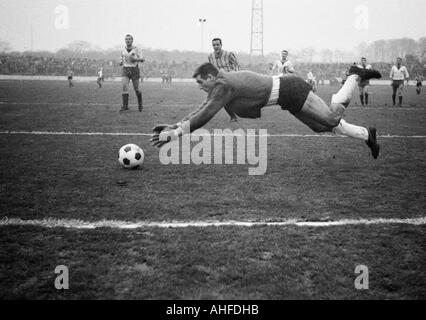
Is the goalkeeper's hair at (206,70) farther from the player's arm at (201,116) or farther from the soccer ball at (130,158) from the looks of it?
the soccer ball at (130,158)

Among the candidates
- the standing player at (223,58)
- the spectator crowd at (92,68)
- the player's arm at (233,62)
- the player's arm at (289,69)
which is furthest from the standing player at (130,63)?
the spectator crowd at (92,68)

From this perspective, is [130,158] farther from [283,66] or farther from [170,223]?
[283,66]

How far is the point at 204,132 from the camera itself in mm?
9164

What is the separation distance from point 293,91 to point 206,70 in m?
1.10

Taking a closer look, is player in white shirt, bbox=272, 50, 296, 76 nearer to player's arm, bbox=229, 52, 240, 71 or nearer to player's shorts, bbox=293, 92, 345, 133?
player's arm, bbox=229, 52, 240, 71

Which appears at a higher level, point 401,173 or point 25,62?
point 25,62

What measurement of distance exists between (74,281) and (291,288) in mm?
1497

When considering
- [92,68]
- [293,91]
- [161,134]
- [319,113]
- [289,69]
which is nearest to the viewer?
[161,134]

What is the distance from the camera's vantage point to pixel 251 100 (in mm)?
4734

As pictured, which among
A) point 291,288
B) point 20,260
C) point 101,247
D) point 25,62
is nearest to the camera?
point 291,288

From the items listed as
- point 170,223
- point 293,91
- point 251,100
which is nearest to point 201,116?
point 251,100
